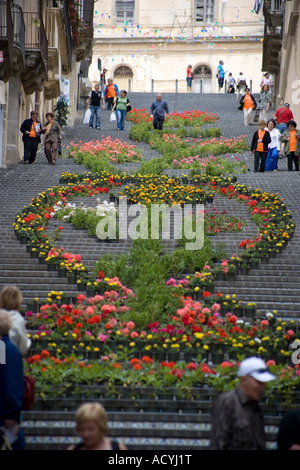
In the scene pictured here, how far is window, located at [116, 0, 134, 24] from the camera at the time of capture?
4963cm

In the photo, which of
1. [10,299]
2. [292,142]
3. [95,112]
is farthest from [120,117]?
[10,299]

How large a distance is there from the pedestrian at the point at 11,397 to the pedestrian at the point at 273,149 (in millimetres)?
14082

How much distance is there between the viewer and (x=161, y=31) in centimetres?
4856

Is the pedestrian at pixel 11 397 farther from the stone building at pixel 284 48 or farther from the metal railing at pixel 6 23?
the stone building at pixel 284 48

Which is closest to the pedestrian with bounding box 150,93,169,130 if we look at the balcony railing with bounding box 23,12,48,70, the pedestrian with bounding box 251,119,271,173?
the balcony railing with bounding box 23,12,48,70

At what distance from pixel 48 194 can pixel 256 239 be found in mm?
4758

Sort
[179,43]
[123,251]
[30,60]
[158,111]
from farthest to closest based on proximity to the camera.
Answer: [179,43] → [158,111] → [30,60] → [123,251]

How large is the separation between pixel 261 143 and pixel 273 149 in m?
1.12

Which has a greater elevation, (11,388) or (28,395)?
(11,388)

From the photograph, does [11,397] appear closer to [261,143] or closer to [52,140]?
[261,143]

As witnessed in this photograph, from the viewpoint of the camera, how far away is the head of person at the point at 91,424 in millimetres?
4883

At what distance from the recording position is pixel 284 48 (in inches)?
1224

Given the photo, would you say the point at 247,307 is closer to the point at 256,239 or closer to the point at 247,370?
the point at 256,239

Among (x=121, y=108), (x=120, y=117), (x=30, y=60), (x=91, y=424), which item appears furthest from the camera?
(x=120, y=117)
